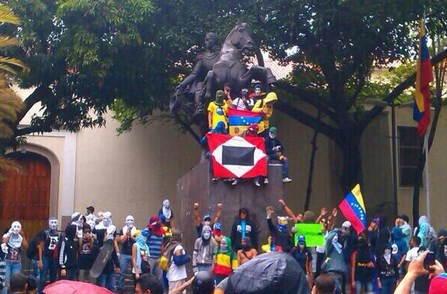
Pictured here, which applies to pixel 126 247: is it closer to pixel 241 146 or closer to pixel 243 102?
pixel 241 146

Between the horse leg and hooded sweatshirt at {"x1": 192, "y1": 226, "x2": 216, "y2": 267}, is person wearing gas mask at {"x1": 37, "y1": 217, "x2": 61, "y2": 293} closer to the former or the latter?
hooded sweatshirt at {"x1": 192, "y1": 226, "x2": 216, "y2": 267}

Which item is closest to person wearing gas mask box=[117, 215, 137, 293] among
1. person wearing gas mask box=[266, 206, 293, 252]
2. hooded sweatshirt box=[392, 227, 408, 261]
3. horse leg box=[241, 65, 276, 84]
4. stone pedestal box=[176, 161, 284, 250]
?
stone pedestal box=[176, 161, 284, 250]

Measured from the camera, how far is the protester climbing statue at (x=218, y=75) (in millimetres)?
16156

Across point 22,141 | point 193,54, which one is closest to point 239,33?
point 193,54

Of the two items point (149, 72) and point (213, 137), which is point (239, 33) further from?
point (149, 72)

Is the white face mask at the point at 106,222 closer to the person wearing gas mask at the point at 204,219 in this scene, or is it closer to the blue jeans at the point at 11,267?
the person wearing gas mask at the point at 204,219

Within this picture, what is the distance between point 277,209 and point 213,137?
1743 millimetres

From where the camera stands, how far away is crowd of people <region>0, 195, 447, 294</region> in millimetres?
13950

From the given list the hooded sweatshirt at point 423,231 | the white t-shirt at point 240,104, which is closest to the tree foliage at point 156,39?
the white t-shirt at point 240,104

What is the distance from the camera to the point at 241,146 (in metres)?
15.2

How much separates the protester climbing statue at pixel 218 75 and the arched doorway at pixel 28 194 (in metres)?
12.0

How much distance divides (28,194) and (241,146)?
14.8m

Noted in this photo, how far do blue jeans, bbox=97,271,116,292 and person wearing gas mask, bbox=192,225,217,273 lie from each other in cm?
196

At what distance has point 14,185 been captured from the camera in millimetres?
28141
